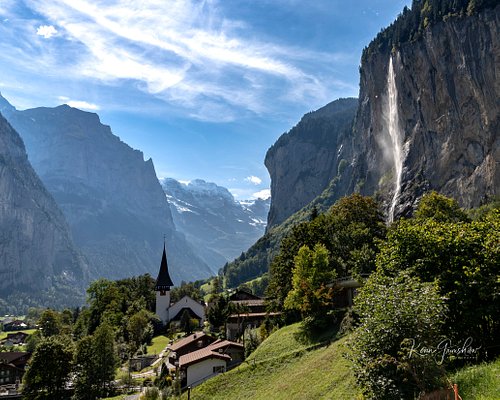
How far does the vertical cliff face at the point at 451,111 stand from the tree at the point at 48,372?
3376 inches

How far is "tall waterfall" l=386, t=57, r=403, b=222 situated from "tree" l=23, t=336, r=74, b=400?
97.6 metres

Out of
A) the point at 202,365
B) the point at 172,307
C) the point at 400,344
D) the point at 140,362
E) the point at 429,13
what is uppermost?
the point at 429,13

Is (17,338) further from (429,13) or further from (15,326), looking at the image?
(429,13)

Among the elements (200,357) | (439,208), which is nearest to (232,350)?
(200,357)

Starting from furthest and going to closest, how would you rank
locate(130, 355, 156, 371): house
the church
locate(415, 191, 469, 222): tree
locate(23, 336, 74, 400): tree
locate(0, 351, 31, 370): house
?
1. the church
2. locate(0, 351, 31, 370): house
3. locate(130, 355, 156, 371): house
4. locate(415, 191, 469, 222): tree
5. locate(23, 336, 74, 400): tree

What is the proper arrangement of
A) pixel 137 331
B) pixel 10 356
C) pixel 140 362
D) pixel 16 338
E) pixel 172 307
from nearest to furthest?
pixel 140 362, pixel 137 331, pixel 10 356, pixel 172 307, pixel 16 338

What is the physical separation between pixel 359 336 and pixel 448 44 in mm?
114268

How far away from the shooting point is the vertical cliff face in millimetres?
96625

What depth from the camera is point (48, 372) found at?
174ft

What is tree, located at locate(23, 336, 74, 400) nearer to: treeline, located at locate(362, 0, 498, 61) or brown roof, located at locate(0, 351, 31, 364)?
brown roof, located at locate(0, 351, 31, 364)

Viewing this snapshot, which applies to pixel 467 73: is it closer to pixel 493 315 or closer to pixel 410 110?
pixel 410 110

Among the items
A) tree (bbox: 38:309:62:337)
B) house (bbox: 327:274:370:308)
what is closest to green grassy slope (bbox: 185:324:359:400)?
house (bbox: 327:274:370:308)

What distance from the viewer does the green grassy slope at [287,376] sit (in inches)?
897

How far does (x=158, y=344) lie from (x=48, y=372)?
2989 centimetres
